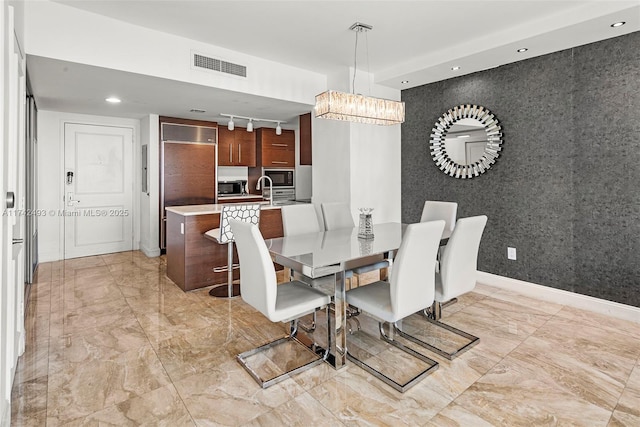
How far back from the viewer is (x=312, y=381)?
7.09 ft

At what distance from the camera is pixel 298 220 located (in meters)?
3.30

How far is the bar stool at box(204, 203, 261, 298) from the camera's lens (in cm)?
355

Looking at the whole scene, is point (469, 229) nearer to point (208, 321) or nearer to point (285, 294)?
point (285, 294)

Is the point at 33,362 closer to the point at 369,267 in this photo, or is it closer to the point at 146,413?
the point at 146,413

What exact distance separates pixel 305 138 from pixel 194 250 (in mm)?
2347

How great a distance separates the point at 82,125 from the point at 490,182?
584cm

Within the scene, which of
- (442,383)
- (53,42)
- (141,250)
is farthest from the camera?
(141,250)

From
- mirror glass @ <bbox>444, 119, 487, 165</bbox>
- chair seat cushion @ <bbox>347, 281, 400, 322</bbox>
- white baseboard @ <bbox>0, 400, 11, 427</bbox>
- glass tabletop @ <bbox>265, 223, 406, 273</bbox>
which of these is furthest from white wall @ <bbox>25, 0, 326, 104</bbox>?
chair seat cushion @ <bbox>347, 281, 400, 322</bbox>

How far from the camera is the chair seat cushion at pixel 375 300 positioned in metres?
2.17

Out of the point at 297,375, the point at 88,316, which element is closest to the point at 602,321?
the point at 297,375

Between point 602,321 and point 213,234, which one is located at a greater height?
point 213,234

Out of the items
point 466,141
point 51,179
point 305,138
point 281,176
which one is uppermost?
point 305,138

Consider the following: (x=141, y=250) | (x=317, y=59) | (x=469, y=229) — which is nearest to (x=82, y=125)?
(x=141, y=250)

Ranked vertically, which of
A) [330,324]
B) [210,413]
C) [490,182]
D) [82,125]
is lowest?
[210,413]
